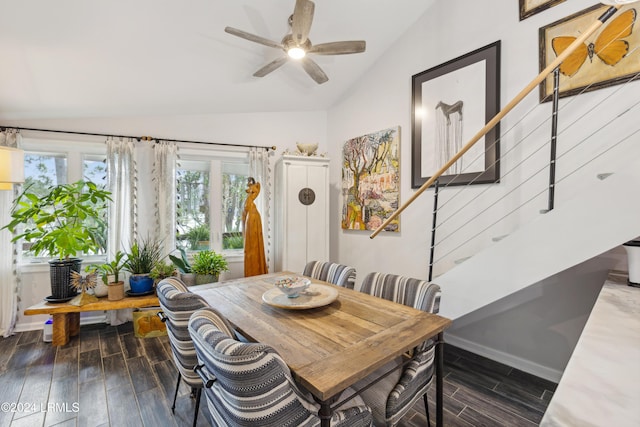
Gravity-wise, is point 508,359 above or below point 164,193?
below

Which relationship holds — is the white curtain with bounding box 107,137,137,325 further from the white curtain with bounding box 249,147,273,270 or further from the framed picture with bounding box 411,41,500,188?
the framed picture with bounding box 411,41,500,188

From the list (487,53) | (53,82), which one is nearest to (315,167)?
(487,53)

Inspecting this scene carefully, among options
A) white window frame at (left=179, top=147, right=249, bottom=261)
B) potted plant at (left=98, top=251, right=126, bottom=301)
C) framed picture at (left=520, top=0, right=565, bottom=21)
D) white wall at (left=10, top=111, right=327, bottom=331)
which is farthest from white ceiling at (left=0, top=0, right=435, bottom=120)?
potted plant at (left=98, top=251, right=126, bottom=301)

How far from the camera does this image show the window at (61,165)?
3.17 metres

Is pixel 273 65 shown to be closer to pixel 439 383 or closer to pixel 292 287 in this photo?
pixel 292 287

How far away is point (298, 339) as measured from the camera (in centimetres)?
126

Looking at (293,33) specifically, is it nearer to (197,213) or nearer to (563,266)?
(563,266)

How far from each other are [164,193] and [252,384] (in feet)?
10.5

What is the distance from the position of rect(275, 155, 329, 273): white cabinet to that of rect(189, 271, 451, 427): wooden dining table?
1775 mm

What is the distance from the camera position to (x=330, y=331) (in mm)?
1338

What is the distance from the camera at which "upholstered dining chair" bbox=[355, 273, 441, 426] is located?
1329 millimetres

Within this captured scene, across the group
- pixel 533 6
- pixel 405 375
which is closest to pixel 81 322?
pixel 405 375

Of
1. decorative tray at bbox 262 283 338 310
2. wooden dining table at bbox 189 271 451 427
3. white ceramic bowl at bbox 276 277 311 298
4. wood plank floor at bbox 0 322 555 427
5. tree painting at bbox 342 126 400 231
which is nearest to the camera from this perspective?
wooden dining table at bbox 189 271 451 427

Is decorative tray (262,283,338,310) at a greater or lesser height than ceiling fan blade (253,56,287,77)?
lesser
